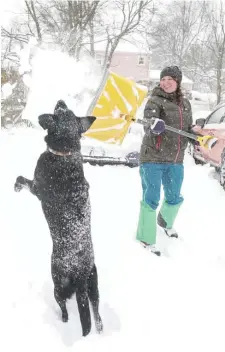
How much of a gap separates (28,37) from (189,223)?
14.5m

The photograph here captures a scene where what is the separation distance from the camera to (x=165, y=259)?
4.09 m

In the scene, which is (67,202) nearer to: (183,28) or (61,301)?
(61,301)

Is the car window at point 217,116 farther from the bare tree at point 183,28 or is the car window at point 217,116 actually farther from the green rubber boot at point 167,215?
the bare tree at point 183,28

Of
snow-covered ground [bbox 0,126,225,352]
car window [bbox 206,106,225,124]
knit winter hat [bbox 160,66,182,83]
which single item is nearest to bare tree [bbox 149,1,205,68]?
car window [bbox 206,106,225,124]

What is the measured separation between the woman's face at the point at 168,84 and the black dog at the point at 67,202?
1.46 metres

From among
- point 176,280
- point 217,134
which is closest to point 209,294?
point 176,280

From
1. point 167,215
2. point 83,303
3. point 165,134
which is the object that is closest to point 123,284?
point 83,303

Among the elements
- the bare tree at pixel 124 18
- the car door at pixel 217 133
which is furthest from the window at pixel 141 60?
the car door at pixel 217 133

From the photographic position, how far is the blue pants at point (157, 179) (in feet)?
13.3

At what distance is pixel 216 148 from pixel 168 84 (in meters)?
3.91

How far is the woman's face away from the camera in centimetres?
395

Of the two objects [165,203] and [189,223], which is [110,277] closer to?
[165,203]

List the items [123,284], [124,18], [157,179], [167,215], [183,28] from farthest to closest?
[183,28] < [124,18] < [167,215] < [157,179] < [123,284]

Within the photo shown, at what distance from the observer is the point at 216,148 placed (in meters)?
7.60
